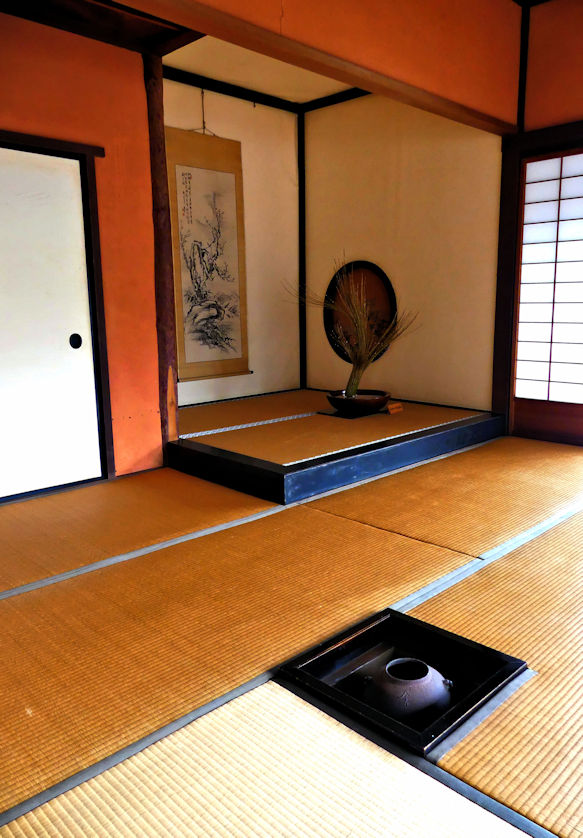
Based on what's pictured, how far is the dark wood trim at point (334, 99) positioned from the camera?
568cm

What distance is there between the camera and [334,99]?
584cm

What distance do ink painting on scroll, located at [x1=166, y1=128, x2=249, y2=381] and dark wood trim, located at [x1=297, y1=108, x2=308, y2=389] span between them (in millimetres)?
770

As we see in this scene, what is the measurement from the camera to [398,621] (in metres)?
2.23

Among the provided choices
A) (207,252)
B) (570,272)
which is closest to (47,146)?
(207,252)

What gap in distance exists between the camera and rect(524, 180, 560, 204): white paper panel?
463 centimetres

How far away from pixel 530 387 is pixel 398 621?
3.22 m

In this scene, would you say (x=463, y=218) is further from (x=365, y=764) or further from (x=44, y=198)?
(x=365, y=764)

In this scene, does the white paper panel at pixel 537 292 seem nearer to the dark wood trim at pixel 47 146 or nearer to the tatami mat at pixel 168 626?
the tatami mat at pixel 168 626

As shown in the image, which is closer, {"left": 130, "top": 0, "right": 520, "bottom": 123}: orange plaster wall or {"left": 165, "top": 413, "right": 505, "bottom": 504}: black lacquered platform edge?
{"left": 130, "top": 0, "right": 520, "bottom": 123}: orange plaster wall

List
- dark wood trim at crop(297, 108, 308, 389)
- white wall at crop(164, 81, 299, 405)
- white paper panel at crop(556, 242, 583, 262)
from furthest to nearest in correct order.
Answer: dark wood trim at crop(297, 108, 308, 389), white wall at crop(164, 81, 299, 405), white paper panel at crop(556, 242, 583, 262)

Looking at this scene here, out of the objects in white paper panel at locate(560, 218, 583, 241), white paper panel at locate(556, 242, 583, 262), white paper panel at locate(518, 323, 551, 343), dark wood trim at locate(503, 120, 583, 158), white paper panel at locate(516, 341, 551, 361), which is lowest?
white paper panel at locate(516, 341, 551, 361)

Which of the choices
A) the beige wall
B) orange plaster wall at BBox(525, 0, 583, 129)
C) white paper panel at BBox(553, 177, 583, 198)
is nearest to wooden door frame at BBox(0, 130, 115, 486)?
the beige wall

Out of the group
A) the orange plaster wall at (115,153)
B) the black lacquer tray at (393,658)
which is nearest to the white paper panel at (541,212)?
the orange plaster wall at (115,153)

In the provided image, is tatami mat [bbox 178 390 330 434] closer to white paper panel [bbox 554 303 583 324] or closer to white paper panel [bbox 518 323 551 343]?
white paper panel [bbox 518 323 551 343]
